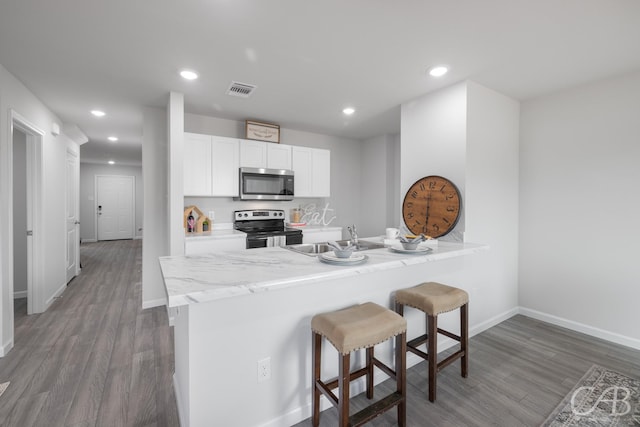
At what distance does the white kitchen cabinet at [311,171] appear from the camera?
424 centimetres

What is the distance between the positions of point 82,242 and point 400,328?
10.1 metres

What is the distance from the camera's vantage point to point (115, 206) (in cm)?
909

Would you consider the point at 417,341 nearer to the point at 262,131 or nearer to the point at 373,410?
the point at 373,410

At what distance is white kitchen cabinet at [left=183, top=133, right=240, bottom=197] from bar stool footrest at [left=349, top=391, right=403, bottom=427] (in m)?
2.87

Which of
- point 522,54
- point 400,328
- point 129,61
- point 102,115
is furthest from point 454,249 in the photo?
point 102,115

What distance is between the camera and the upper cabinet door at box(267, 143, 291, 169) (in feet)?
13.0

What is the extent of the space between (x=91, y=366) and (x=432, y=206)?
3.24m

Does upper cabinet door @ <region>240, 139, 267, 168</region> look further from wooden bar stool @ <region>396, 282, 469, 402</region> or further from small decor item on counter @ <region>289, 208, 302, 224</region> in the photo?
wooden bar stool @ <region>396, 282, 469, 402</region>

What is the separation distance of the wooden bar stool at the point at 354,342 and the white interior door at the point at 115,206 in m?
9.69

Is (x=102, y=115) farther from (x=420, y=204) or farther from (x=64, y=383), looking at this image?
(x=420, y=204)

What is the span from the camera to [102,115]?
3885mm

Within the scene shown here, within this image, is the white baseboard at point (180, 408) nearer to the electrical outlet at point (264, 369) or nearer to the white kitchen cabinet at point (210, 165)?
the electrical outlet at point (264, 369)

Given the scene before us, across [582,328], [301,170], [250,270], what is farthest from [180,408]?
[582,328]

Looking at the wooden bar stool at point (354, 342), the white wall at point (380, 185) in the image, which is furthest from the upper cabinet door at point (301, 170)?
the wooden bar stool at point (354, 342)
